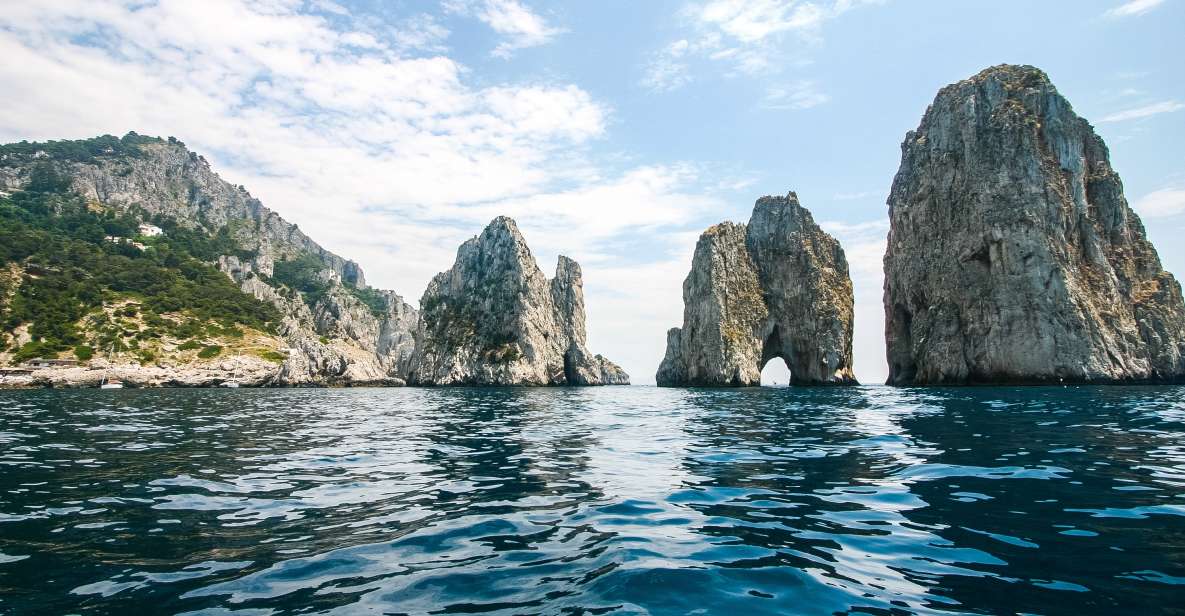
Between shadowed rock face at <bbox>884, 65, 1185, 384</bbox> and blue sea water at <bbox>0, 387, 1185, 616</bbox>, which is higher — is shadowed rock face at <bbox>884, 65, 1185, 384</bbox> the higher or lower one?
the higher one

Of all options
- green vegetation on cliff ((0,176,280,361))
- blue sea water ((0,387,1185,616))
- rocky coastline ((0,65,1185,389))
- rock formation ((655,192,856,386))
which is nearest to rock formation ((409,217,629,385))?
rocky coastline ((0,65,1185,389))

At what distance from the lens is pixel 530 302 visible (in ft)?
459

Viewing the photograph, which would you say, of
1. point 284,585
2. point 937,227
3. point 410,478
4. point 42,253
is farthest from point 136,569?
point 42,253

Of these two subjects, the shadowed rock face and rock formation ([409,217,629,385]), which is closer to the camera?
the shadowed rock face

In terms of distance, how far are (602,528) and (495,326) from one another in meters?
131

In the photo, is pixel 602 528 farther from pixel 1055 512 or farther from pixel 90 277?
pixel 90 277

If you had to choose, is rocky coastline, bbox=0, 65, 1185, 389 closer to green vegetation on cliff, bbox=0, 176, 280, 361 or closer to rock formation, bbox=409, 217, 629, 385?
rock formation, bbox=409, 217, 629, 385

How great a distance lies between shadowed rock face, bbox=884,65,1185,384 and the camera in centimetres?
7688

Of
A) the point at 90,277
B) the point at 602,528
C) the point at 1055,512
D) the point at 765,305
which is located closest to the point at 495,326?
the point at 765,305

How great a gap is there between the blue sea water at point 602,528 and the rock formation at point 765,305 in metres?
90.8

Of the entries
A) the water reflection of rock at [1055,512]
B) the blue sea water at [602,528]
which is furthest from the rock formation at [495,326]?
the water reflection of rock at [1055,512]

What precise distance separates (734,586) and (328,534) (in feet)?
19.5

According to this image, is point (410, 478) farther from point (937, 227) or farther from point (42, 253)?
point (42, 253)

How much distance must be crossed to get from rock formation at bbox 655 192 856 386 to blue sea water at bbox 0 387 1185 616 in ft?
298
